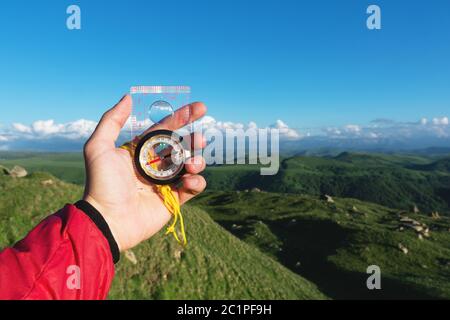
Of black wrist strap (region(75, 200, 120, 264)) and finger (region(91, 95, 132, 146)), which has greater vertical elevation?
finger (region(91, 95, 132, 146))

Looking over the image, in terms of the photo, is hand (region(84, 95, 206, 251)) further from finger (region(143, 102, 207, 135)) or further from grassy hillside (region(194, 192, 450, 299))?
grassy hillside (region(194, 192, 450, 299))

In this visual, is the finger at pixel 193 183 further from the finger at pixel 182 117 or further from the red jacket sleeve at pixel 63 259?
the red jacket sleeve at pixel 63 259

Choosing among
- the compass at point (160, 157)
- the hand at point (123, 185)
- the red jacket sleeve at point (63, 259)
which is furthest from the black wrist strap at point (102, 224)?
the compass at point (160, 157)

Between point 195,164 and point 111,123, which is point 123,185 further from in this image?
point 195,164

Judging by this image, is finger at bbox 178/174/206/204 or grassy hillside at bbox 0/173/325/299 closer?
finger at bbox 178/174/206/204

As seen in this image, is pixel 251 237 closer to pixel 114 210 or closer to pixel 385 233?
pixel 385 233

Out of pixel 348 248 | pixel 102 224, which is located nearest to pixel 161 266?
pixel 102 224

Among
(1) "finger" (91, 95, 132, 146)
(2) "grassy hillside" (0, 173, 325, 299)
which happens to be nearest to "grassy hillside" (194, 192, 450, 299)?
(2) "grassy hillside" (0, 173, 325, 299)
